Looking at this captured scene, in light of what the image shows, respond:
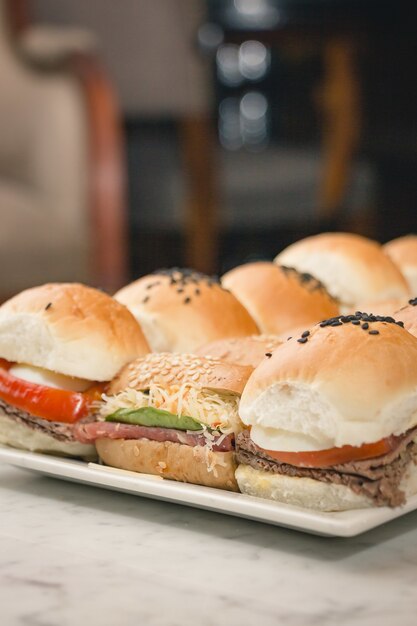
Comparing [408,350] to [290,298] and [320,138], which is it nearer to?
[290,298]

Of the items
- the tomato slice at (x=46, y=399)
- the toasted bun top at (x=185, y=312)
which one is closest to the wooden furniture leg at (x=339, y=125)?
the toasted bun top at (x=185, y=312)

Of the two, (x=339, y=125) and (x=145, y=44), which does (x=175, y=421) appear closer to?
(x=339, y=125)

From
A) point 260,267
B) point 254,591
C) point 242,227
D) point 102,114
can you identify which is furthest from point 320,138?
point 254,591

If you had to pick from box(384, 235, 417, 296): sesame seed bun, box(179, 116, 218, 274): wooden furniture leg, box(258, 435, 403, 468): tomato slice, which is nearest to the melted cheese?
box(258, 435, 403, 468): tomato slice

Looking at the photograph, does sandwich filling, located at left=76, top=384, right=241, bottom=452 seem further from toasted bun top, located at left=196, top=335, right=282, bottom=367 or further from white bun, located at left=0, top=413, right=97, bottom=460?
toasted bun top, located at left=196, top=335, right=282, bottom=367

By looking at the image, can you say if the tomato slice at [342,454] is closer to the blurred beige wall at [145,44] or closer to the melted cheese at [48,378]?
the melted cheese at [48,378]

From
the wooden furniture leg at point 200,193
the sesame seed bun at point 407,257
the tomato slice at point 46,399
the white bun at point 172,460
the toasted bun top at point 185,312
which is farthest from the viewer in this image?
the wooden furniture leg at point 200,193
